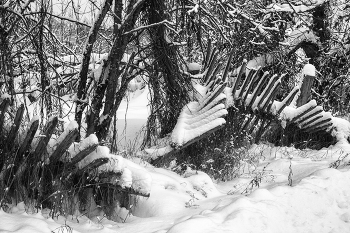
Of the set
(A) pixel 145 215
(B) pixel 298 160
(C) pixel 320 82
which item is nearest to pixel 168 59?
(A) pixel 145 215

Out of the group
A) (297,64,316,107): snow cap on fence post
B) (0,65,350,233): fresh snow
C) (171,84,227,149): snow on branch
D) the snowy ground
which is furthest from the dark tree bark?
(297,64,316,107): snow cap on fence post

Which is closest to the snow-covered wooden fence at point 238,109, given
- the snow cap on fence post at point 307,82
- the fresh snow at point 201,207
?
the snow cap on fence post at point 307,82

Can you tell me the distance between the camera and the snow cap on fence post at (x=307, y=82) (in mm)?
7414

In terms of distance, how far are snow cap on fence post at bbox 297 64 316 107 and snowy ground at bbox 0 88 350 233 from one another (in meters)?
3.25

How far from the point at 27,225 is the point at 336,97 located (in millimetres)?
9712

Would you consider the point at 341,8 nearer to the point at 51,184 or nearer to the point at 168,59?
the point at 168,59

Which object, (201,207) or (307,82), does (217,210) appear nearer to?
(201,207)

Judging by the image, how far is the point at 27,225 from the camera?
2678 millimetres

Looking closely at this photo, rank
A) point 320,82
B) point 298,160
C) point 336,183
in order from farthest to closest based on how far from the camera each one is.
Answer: point 320,82
point 298,160
point 336,183

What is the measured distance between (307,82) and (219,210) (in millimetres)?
4910

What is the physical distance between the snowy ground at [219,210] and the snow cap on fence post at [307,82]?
3250 mm

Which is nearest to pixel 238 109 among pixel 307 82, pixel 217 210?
pixel 307 82

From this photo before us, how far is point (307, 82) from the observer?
24.6ft

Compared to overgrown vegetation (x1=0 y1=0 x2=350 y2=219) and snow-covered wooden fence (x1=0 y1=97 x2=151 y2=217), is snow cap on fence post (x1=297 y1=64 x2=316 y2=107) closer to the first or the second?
overgrown vegetation (x1=0 y1=0 x2=350 y2=219)
